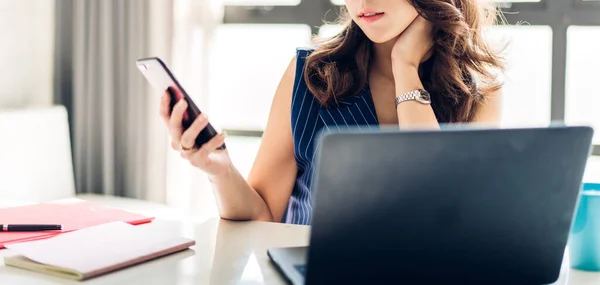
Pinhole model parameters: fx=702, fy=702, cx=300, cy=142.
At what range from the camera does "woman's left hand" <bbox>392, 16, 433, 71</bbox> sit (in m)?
1.45

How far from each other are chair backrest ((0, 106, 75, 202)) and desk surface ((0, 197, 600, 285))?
4.43 ft

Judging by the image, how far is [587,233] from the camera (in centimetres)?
91

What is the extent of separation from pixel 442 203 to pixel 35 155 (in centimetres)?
203

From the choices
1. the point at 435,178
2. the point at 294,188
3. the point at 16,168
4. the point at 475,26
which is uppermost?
the point at 475,26

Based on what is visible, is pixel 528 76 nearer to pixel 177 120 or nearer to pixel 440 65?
pixel 440 65

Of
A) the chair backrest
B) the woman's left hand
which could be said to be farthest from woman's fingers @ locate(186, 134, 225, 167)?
the chair backrest

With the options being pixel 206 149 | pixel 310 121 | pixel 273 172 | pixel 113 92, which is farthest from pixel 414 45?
pixel 113 92

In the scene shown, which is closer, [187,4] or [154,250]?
[154,250]

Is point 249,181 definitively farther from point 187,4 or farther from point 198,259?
point 187,4

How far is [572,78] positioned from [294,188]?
4.79 ft

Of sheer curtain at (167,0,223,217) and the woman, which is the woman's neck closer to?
the woman

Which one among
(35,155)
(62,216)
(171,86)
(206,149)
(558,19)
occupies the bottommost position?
(35,155)

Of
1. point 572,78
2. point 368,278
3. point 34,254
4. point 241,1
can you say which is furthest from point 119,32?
point 368,278

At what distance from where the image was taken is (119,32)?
108 inches
